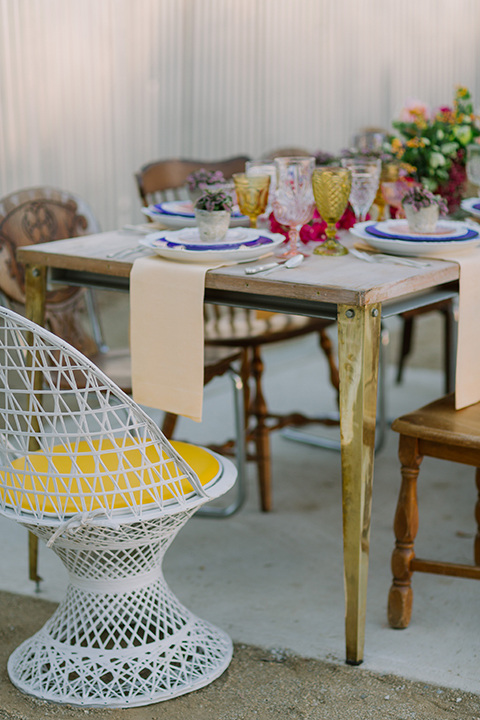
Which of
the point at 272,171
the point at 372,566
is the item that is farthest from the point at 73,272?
the point at 372,566

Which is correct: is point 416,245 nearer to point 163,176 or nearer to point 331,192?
point 331,192

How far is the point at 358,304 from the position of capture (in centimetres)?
151

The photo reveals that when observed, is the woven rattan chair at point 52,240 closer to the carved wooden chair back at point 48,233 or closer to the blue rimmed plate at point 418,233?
the carved wooden chair back at point 48,233

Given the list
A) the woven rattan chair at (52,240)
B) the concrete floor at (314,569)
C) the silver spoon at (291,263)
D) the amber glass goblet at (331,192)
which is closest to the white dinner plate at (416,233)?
the amber glass goblet at (331,192)

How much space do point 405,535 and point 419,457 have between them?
0.17m

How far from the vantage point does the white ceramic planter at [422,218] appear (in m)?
1.86

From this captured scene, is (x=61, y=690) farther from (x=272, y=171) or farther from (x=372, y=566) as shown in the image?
(x=272, y=171)

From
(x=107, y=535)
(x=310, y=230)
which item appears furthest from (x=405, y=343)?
(x=107, y=535)

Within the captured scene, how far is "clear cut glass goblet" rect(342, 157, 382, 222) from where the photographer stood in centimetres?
194

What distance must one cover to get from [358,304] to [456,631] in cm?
82

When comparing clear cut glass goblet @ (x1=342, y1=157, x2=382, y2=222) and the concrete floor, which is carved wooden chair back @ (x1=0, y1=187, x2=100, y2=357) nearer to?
the concrete floor

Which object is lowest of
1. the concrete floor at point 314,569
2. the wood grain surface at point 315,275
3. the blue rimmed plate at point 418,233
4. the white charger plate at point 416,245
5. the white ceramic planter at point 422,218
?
the concrete floor at point 314,569

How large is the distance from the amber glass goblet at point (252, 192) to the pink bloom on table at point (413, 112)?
0.56m

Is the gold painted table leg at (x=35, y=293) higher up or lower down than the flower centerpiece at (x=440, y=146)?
lower down
